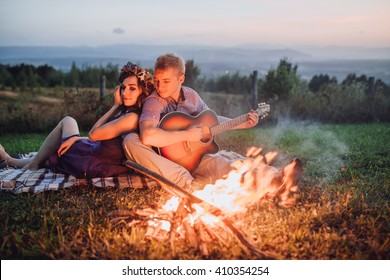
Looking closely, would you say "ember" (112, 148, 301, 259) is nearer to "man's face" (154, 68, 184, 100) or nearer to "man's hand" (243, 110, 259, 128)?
"man's hand" (243, 110, 259, 128)

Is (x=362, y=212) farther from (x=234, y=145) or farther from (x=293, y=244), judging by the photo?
(x=234, y=145)

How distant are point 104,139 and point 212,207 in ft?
5.83

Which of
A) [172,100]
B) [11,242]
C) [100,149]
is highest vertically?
[172,100]

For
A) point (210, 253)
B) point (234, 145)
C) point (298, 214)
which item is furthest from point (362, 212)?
point (234, 145)

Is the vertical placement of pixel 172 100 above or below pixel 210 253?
above

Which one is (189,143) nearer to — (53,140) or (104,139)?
(104,139)

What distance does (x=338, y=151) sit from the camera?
21.8 ft

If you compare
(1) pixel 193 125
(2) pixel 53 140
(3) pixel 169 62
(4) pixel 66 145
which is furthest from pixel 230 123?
(2) pixel 53 140

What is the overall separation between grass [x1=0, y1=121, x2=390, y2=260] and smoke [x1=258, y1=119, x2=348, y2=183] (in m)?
0.06

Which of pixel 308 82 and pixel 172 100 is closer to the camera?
pixel 172 100

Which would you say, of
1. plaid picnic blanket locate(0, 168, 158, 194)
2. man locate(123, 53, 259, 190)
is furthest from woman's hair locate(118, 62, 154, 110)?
plaid picnic blanket locate(0, 168, 158, 194)

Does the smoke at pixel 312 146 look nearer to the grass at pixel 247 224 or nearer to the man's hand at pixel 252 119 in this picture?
the grass at pixel 247 224

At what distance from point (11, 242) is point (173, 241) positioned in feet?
4.13

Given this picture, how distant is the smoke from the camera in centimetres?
540
